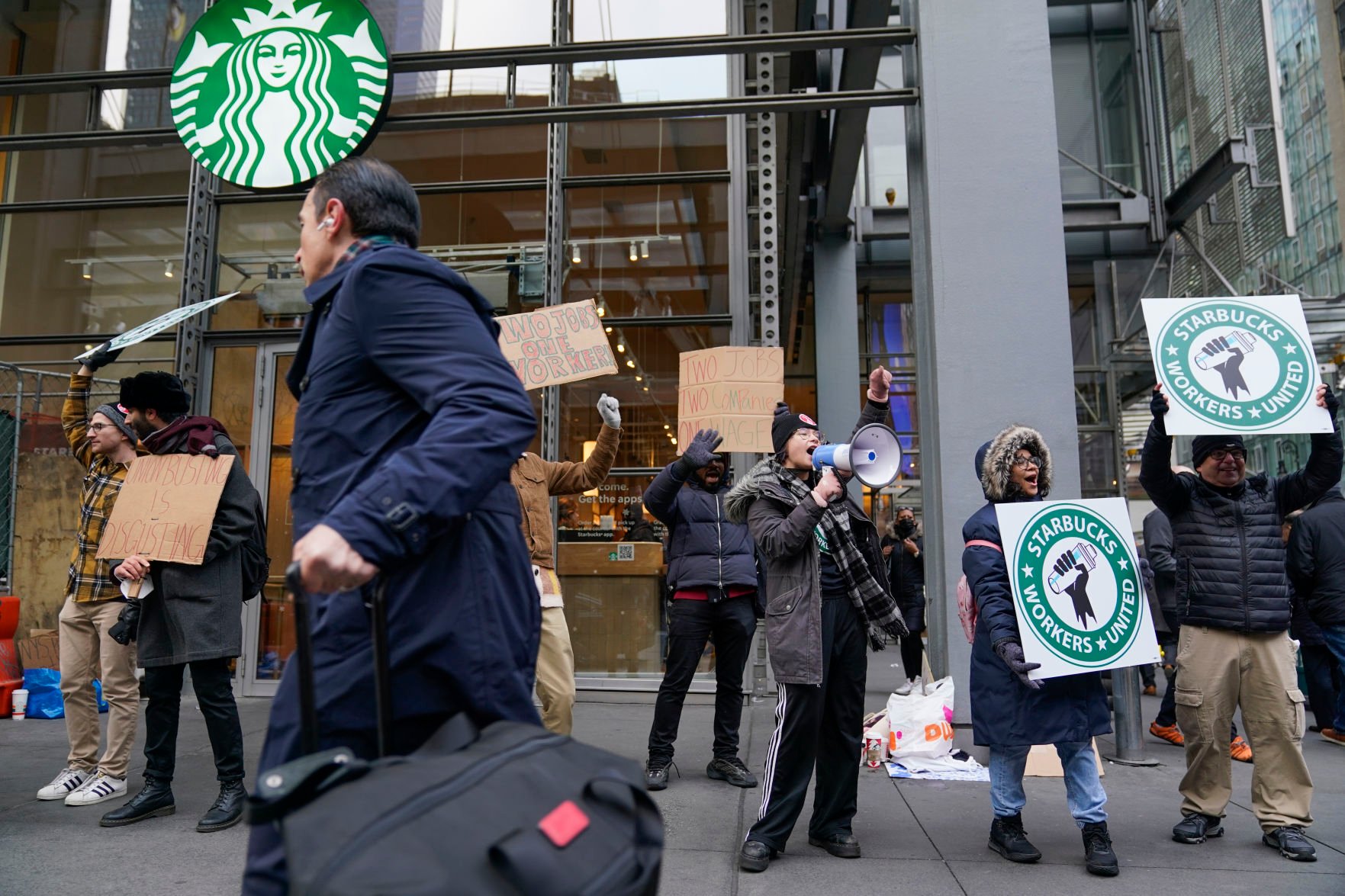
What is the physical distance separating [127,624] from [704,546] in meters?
3.02

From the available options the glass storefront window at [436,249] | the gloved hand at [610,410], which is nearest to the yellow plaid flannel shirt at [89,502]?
the gloved hand at [610,410]

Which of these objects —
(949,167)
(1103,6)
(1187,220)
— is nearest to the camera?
(949,167)

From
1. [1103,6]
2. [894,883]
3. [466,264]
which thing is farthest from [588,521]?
[1103,6]

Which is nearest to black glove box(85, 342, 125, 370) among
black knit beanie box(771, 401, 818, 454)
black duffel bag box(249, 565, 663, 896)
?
black knit beanie box(771, 401, 818, 454)

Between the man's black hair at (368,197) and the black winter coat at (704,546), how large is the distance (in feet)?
11.6

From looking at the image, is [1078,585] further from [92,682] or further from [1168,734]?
[92,682]

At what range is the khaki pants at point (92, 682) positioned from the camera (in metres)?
4.93

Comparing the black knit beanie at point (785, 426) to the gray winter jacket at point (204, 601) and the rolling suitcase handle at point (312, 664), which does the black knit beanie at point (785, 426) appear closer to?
the gray winter jacket at point (204, 601)

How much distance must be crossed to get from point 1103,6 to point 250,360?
13.3m

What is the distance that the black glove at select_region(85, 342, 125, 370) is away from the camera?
178 inches

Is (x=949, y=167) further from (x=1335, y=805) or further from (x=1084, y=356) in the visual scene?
(x=1084, y=356)

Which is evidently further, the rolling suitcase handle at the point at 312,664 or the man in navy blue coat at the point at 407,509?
the man in navy blue coat at the point at 407,509

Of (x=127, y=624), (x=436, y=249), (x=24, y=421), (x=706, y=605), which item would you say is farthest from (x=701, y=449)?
(x=24, y=421)

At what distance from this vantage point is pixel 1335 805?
16.9 ft
